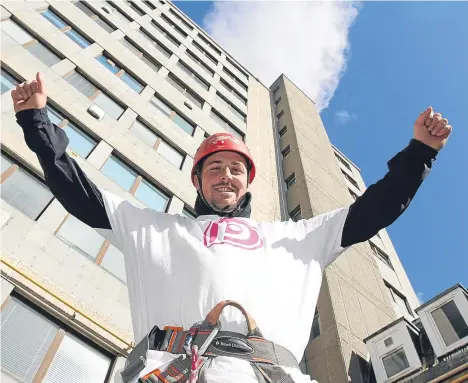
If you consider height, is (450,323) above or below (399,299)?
below

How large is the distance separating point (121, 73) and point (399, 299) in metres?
15.3

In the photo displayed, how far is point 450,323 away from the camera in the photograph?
34.8 feet

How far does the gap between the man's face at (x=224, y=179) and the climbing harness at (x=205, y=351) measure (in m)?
0.99

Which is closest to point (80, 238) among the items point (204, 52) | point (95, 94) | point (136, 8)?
point (95, 94)

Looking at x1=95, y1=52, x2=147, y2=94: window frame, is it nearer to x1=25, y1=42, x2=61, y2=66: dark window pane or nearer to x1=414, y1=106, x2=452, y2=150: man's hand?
x1=25, y1=42, x2=61, y2=66: dark window pane

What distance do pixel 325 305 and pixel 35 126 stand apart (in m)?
11.0

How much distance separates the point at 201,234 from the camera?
8.31 ft

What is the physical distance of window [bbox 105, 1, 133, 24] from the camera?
20.1 meters

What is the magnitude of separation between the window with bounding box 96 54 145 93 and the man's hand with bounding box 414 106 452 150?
1474cm

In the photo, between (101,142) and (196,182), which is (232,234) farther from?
(101,142)

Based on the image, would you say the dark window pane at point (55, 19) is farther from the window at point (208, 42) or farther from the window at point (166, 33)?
the window at point (208, 42)

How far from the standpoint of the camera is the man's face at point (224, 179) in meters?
2.80

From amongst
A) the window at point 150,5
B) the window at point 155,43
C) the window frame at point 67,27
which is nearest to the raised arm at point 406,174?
the window frame at point 67,27

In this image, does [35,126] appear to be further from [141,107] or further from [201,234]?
[141,107]
